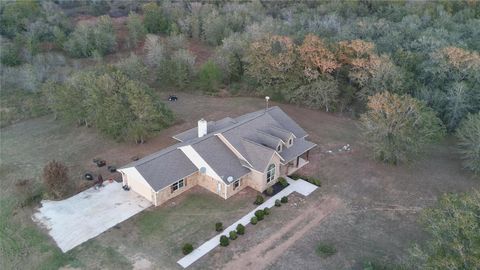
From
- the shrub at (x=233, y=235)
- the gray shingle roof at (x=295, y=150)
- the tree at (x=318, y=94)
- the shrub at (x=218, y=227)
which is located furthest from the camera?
the tree at (x=318, y=94)

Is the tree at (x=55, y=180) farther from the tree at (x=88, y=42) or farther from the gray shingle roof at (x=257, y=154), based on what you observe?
the tree at (x=88, y=42)

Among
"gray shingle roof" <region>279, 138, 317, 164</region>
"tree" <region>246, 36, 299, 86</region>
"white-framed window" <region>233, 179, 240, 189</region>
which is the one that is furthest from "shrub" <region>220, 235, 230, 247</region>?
"tree" <region>246, 36, 299, 86</region>

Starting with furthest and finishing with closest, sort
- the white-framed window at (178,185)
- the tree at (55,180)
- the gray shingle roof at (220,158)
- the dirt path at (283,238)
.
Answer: the white-framed window at (178,185) < the gray shingle roof at (220,158) < the tree at (55,180) < the dirt path at (283,238)

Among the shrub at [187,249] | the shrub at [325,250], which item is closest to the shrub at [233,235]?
the shrub at [187,249]

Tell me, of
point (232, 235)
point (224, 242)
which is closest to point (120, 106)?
point (232, 235)

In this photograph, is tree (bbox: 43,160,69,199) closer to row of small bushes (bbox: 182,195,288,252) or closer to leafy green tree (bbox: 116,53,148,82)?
row of small bushes (bbox: 182,195,288,252)

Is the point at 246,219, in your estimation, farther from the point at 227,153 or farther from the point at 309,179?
the point at 309,179

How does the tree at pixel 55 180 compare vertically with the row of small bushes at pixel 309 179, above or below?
above
